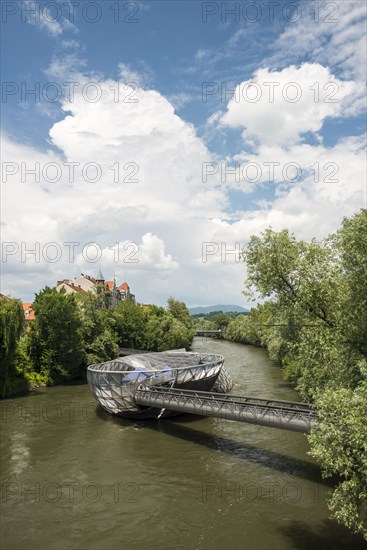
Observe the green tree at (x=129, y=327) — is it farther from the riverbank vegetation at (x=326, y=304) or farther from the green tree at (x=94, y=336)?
the riverbank vegetation at (x=326, y=304)

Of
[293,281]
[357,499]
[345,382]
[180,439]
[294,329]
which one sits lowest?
[180,439]

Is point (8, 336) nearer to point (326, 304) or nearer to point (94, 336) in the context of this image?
point (94, 336)

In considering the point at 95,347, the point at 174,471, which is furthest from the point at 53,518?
the point at 95,347

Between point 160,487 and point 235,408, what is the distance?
6.50 m

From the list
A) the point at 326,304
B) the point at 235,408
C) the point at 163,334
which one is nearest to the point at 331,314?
the point at 326,304

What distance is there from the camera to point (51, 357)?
4634 centimetres

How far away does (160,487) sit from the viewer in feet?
60.8

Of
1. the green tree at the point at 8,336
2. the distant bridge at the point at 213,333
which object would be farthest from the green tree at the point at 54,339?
the distant bridge at the point at 213,333

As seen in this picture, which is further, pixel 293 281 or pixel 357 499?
pixel 293 281

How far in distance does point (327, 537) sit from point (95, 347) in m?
42.1

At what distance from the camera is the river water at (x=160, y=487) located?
47.5 feet

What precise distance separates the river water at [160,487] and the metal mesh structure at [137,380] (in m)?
1.21

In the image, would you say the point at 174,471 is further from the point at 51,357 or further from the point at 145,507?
the point at 51,357

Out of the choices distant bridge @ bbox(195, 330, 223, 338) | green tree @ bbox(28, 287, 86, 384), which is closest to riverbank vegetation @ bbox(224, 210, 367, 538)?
green tree @ bbox(28, 287, 86, 384)
